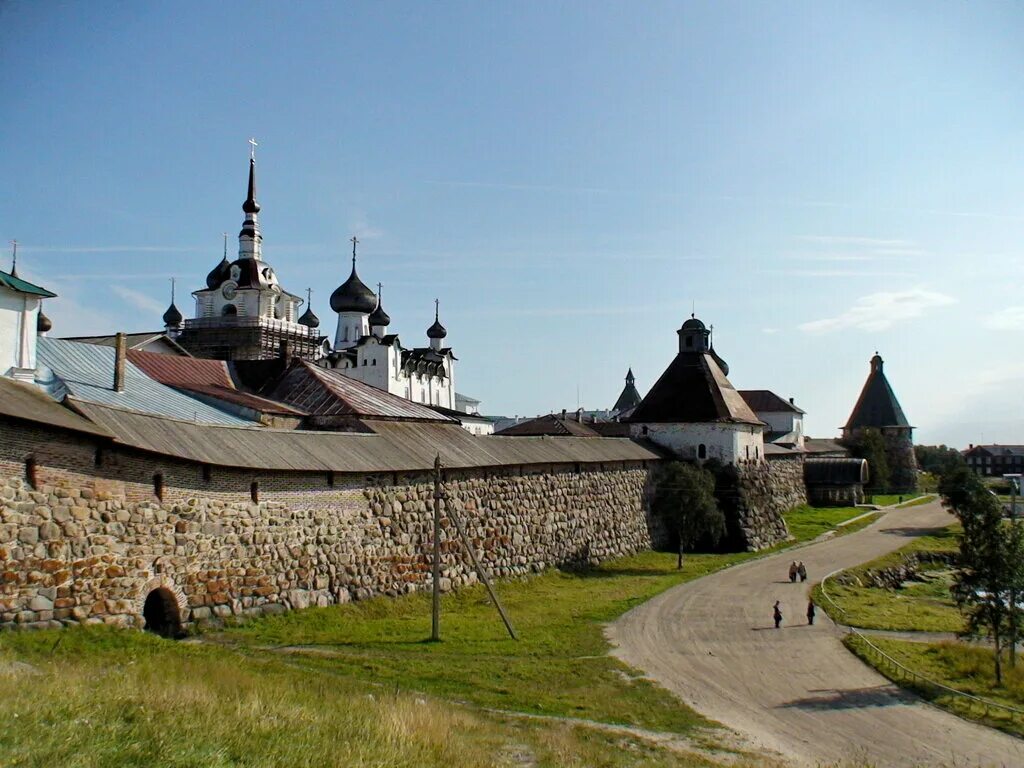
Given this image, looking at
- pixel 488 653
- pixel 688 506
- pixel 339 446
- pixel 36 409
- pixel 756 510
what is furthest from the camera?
pixel 756 510

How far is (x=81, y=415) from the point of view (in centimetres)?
1382

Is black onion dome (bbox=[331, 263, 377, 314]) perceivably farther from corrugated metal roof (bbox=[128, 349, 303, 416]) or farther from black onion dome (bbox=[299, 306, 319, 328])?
corrugated metal roof (bbox=[128, 349, 303, 416])

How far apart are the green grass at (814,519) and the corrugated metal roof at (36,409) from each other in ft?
102

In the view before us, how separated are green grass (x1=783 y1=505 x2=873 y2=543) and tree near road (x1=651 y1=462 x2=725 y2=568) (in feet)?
22.8

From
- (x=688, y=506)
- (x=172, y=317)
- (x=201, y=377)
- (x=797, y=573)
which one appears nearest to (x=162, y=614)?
(x=201, y=377)

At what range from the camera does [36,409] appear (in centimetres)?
1284

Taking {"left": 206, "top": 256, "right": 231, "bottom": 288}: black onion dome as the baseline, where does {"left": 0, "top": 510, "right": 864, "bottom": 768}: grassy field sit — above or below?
below

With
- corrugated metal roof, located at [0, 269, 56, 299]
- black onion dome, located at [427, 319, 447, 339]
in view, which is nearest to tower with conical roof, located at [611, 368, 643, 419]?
black onion dome, located at [427, 319, 447, 339]

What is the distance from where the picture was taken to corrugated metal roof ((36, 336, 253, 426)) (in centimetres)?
1758

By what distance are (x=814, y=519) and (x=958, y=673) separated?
91.6 ft

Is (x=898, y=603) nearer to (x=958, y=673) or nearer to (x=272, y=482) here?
(x=958, y=673)

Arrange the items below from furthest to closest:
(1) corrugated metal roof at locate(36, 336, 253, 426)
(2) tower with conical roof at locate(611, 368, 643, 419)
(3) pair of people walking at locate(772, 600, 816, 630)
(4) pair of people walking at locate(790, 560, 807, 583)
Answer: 1. (2) tower with conical roof at locate(611, 368, 643, 419)
2. (4) pair of people walking at locate(790, 560, 807, 583)
3. (3) pair of people walking at locate(772, 600, 816, 630)
4. (1) corrugated metal roof at locate(36, 336, 253, 426)

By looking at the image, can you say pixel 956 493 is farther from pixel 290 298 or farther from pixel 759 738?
pixel 290 298

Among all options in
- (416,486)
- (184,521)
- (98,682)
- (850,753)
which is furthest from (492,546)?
(98,682)
